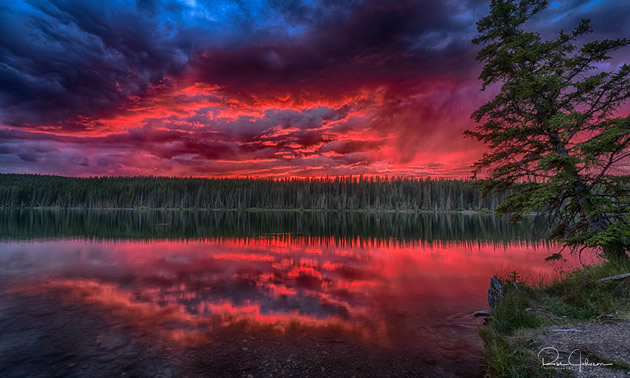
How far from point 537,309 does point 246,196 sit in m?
177

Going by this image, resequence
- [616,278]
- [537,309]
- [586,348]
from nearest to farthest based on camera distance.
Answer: [586,348] → [616,278] → [537,309]

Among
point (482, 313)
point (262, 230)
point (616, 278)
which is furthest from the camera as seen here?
point (262, 230)

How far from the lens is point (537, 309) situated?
1102 centimetres

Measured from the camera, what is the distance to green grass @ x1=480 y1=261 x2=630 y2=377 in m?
7.43

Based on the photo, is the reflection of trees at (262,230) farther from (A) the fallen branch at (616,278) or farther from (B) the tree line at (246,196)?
(B) the tree line at (246,196)

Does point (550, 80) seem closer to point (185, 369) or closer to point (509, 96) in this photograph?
point (509, 96)

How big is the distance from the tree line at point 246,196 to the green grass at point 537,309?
155295 millimetres

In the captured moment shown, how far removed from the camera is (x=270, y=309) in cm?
1302

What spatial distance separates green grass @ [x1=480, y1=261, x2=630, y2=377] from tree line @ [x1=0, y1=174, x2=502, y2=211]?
6114 inches

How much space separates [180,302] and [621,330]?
54.5 ft
